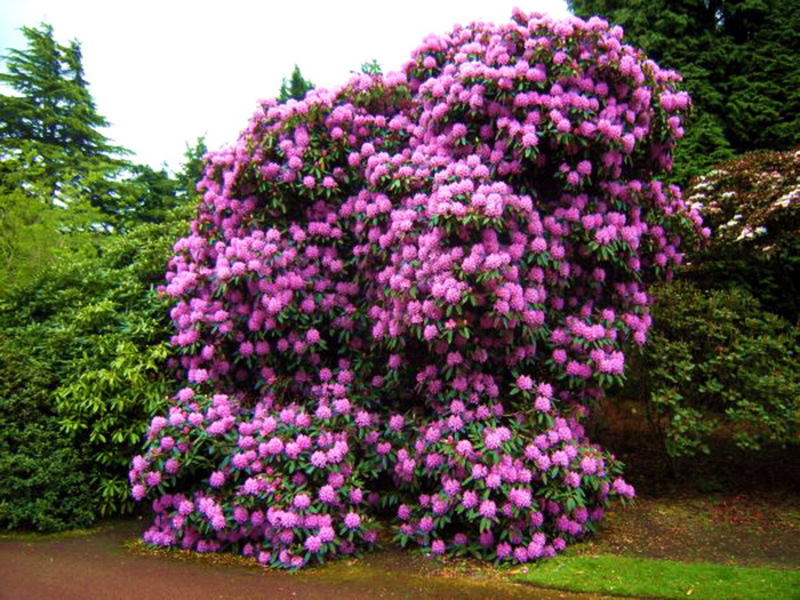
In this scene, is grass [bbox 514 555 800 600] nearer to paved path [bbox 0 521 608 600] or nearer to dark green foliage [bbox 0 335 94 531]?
paved path [bbox 0 521 608 600]

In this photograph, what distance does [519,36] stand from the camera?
5.89m

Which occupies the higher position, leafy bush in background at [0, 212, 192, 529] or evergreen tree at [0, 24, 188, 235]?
evergreen tree at [0, 24, 188, 235]

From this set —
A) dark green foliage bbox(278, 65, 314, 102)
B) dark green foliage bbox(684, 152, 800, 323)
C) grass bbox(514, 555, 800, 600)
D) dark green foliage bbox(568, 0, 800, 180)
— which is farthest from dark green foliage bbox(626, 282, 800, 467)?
dark green foliage bbox(278, 65, 314, 102)

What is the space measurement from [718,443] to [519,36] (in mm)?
5879

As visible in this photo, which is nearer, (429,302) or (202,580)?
(202,580)

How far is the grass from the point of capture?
13.6ft

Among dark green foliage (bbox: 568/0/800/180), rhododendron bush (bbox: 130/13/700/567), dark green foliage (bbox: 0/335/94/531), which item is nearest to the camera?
rhododendron bush (bbox: 130/13/700/567)

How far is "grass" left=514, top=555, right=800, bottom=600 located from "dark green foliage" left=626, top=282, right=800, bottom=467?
1985 millimetres

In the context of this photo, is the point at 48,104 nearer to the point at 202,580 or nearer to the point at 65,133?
the point at 65,133

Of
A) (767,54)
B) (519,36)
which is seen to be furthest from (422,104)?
(767,54)

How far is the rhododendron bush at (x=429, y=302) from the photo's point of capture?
201 inches

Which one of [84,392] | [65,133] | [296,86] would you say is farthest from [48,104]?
[84,392]

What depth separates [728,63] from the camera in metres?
12.0

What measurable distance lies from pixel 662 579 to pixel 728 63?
10.9 meters
